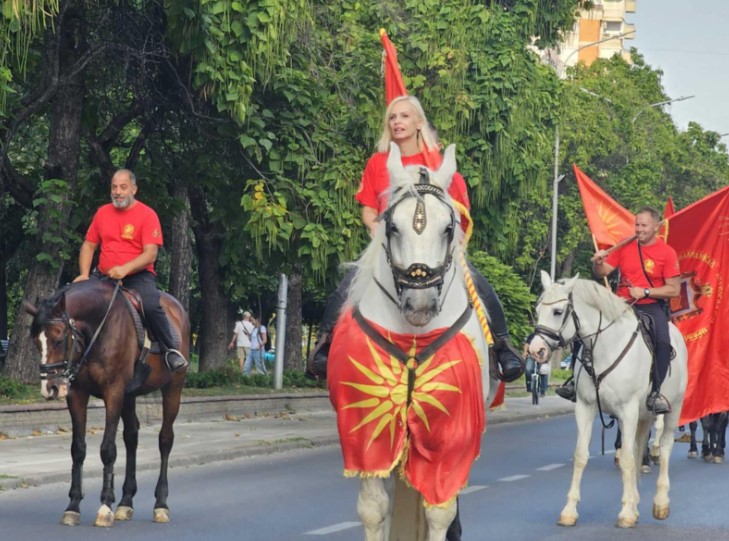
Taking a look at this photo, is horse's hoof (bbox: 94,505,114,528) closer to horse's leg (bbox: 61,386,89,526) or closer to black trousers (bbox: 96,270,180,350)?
horse's leg (bbox: 61,386,89,526)

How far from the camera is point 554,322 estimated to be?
13547mm

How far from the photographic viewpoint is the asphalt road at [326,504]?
451 inches

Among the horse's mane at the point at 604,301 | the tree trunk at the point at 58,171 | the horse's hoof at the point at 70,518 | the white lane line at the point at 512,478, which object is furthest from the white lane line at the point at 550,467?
the tree trunk at the point at 58,171

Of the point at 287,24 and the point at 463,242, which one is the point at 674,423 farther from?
the point at 287,24

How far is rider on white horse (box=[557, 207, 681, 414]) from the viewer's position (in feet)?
45.1

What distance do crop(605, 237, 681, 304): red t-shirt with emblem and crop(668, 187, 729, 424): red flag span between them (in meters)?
3.25

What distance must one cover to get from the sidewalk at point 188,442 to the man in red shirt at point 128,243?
274 cm

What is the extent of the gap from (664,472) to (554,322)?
163 cm

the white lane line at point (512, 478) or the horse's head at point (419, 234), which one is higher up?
the horse's head at point (419, 234)

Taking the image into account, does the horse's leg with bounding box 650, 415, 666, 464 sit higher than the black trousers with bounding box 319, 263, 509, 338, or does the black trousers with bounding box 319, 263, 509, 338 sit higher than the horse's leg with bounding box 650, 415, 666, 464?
the black trousers with bounding box 319, 263, 509, 338

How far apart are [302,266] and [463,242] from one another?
53.2 feet

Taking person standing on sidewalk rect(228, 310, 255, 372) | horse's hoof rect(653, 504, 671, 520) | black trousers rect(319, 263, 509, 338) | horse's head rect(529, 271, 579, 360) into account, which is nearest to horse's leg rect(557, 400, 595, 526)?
horse's head rect(529, 271, 579, 360)

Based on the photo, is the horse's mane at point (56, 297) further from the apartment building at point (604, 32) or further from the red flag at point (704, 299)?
the apartment building at point (604, 32)

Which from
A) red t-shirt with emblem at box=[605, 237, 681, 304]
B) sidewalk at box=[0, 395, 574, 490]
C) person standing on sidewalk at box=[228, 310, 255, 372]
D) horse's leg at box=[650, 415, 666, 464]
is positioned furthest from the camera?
person standing on sidewalk at box=[228, 310, 255, 372]
